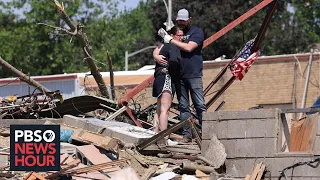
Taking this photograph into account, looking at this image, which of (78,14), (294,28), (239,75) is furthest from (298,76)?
(78,14)

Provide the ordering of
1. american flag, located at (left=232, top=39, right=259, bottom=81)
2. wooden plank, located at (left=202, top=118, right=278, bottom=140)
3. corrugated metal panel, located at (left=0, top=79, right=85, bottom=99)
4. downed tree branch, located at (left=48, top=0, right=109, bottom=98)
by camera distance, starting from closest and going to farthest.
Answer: wooden plank, located at (left=202, top=118, right=278, bottom=140) < american flag, located at (left=232, top=39, right=259, bottom=81) < downed tree branch, located at (left=48, top=0, right=109, bottom=98) < corrugated metal panel, located at (left=0, top=79, right=85, bottom=99)

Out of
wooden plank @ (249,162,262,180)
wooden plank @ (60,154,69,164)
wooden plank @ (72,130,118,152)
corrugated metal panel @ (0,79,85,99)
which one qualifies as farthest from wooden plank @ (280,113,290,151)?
corrugated metal panel @ (0,79,85,99)

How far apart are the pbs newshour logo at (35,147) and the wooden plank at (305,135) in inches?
113

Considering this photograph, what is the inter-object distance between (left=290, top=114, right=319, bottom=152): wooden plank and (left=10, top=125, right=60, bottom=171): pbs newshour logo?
2.87 metres

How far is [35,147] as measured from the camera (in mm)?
9562

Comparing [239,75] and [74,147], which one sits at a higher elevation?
[239,75]

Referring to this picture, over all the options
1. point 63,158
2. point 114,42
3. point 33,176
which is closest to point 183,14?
point 63,158

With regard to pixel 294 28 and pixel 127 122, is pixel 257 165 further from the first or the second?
pixel 294 28

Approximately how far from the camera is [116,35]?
225 ft

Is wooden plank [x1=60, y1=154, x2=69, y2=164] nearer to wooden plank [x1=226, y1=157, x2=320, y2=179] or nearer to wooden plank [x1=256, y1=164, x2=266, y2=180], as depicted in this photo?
wooden plank [x1=226, y1=157, x2=320, y2=179]

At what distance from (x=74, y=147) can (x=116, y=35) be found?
57362 millimetres

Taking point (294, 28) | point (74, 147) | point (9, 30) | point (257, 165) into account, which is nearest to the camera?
point (257, 165)

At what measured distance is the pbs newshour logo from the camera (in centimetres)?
956

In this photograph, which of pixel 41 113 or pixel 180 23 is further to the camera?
pixel 41 113
